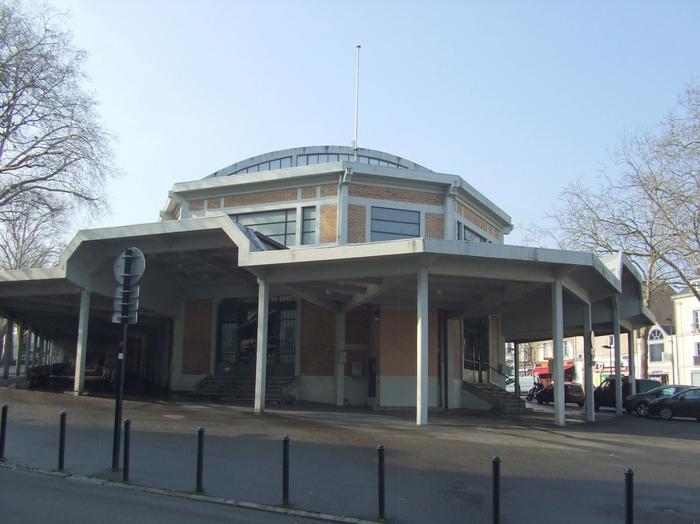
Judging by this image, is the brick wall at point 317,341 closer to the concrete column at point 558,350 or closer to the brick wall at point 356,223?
the brick wall at point 356,223

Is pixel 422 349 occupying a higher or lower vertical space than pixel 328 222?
lower

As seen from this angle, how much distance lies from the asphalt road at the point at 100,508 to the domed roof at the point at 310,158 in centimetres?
2320

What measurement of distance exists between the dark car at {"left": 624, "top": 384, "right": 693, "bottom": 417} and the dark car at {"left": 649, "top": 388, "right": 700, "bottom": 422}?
2.08 feet

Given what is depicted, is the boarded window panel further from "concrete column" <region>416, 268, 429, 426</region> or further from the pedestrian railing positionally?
the pedestrian railing

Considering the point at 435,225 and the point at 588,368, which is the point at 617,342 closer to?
the point at 588,368

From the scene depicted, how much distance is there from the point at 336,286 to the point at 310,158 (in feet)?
38.1

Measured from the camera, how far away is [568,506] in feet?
28.9

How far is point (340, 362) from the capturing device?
24547 mm

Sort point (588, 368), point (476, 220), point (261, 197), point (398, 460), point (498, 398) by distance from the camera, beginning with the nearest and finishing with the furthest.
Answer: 1. point (398, 460)
2. point (588, 368)
3. point (498, 398)
4. point (261, 197)
5. point (476, 220)

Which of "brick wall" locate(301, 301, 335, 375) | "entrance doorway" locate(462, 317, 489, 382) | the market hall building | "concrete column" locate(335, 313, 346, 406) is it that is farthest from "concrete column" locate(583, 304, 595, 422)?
"brick wall" locate(301, 301, 335, 375)

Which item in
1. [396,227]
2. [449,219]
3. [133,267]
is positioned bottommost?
[133,267]

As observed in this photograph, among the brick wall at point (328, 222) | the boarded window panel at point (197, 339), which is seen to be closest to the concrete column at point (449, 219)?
the brick wall at point (328, 222)

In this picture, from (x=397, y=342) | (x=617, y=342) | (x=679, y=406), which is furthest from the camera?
(x=617, y=342)

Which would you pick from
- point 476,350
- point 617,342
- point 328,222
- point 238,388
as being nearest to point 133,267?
point 328,222
